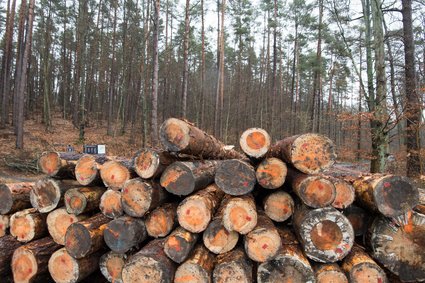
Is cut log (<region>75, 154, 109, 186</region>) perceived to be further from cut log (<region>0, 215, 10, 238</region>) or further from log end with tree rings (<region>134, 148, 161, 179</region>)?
cut log (<region>0, 215, 10, 238</region>)

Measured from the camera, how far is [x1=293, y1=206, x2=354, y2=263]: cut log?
9.61 ft

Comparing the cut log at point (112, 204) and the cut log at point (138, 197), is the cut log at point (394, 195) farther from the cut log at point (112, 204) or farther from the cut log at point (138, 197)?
the cut log at point (112, 204)

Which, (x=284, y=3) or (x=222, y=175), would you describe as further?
(x=284, y=3)

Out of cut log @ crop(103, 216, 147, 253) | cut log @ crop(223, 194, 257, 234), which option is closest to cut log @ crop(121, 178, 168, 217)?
→ cut log @ crop(103, 216, 147, 253)

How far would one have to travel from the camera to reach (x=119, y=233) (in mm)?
3229

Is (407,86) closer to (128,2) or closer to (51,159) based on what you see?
(51,159)

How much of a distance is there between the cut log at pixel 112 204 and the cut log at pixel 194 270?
1078 millimetres

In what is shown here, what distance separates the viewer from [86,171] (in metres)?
3.76

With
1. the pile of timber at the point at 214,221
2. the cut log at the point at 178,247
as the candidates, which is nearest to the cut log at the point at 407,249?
the pile of timber at the point at 214,221

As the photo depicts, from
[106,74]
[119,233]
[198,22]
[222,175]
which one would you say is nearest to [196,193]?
[222,175]

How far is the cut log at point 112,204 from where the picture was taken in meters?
3.50

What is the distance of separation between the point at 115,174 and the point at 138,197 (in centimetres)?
57

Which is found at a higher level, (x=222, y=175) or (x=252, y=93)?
(x=252, y=93)

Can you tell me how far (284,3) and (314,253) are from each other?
84.2 feet
